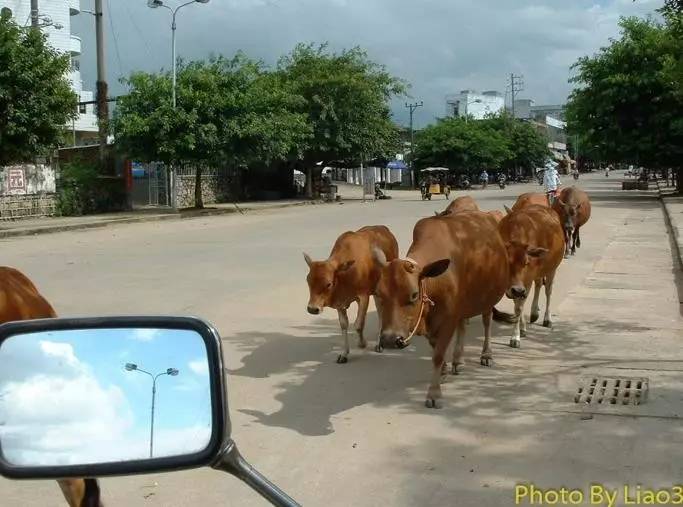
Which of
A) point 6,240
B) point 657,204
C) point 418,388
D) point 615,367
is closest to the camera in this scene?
point 418,388

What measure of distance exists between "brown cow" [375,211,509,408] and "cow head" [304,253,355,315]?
0.98 metres

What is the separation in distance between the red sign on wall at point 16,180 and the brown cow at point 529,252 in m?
22.8

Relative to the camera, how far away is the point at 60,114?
925 inches

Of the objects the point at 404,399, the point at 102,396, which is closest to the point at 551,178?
the point at 404,399

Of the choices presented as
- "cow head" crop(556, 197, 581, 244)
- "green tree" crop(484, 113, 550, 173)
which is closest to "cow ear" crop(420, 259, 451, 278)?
"cow head" crop(556, 197, 581, 244)

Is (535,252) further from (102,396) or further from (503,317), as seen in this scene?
(102,396)

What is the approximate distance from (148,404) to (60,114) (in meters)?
23.1

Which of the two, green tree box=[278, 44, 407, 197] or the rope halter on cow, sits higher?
green tree box=[278, 44, 407, 197]

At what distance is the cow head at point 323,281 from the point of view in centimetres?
728

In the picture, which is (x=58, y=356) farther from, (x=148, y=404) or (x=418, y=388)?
(x=418, y=388)

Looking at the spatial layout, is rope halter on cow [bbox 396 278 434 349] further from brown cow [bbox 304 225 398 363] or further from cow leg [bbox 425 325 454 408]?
brown cow [bbox 304 225 398 363]

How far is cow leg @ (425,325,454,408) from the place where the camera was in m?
6.16

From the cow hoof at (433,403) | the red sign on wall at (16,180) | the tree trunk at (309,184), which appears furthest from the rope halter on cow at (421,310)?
the tree trunk at (309,184)

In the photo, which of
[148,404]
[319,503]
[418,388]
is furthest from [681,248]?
[148,404]
